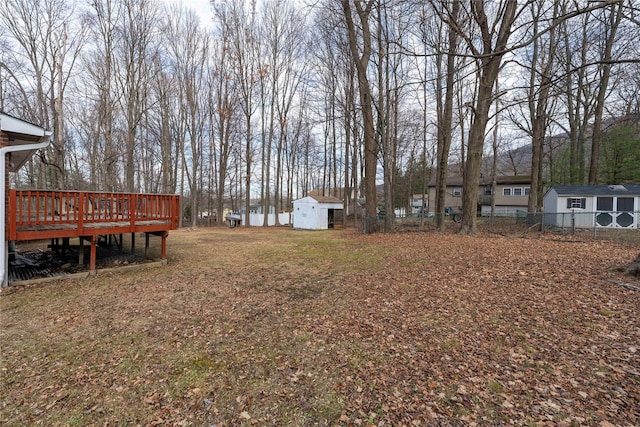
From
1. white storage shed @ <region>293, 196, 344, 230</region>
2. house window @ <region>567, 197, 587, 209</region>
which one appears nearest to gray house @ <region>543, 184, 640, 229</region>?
house window @ <region>567, 197, 587, 209</region>

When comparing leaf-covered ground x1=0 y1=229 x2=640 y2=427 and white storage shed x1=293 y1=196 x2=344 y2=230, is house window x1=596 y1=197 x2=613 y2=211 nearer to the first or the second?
leaf-covered ground x1=0 y1=229 x2=640 y2=427

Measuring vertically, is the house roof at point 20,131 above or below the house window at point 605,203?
above

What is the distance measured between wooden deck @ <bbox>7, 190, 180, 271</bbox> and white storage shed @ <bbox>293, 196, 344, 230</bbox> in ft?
40.3

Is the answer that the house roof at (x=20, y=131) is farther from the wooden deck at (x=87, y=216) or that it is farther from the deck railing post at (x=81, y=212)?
the deck railing post at (x=81, y=212)

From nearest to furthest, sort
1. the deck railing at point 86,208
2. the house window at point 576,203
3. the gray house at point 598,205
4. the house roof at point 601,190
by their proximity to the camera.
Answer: the deck railing at point 86,208 → the gray house at point 598,205 → the house roof at point 601,190 → the house window at point 576,203

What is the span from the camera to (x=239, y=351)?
3.24 m

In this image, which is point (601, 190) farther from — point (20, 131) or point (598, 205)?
point (20, 131)

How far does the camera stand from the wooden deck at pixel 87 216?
5680 millimetres

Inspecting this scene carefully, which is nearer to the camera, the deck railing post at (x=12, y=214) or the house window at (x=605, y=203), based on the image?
the deck railing post at (x=12, y=214)

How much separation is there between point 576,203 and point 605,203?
124cm

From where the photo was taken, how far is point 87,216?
21.5ft

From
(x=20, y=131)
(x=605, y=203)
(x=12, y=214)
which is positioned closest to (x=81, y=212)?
(x=12, y=214)

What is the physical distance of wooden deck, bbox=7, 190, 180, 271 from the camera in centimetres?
568

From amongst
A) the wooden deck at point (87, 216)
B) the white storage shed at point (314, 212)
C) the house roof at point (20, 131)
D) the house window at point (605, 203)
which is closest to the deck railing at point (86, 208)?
the wooden deck at point (87, 216)
